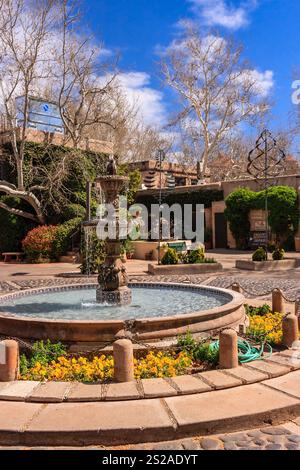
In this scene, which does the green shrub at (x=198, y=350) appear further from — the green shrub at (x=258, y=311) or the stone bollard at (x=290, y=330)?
the green shrub at (x=258, y=311)

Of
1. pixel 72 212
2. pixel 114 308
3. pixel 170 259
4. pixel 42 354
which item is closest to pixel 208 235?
pixel 72 212

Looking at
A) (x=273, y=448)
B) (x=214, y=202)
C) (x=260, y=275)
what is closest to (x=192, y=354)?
(x=273, y=448)

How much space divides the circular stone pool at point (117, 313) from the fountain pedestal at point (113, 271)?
0.21m

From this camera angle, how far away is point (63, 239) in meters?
21.5

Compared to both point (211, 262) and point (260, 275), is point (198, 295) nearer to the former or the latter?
point (260, 275)

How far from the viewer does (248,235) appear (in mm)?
25641

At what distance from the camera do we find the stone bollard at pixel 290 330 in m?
5.88

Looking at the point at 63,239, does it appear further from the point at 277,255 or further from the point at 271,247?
the point at 277,255

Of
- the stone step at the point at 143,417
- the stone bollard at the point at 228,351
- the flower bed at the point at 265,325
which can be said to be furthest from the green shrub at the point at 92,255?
the stone step at the point at 143,417

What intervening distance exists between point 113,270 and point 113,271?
0.06ft

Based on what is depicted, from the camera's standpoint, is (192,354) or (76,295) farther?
(76,295)

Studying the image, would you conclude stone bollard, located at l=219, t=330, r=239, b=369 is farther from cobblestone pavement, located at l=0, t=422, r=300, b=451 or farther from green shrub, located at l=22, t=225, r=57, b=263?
green shrub, located at l=22, t=225, r=57, b=263
